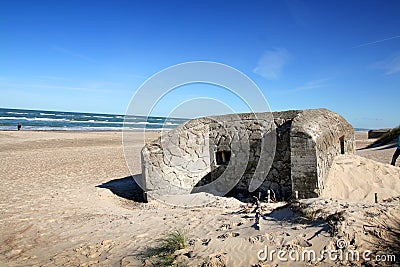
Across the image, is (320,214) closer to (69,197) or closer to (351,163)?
(351,163)

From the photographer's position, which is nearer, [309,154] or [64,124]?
[309,154]

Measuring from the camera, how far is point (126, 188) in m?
9.49

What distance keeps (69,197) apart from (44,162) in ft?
25.0

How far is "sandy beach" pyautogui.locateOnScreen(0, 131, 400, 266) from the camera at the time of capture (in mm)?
3719

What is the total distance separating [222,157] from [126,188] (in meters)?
3.38

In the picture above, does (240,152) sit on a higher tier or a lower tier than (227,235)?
higher
